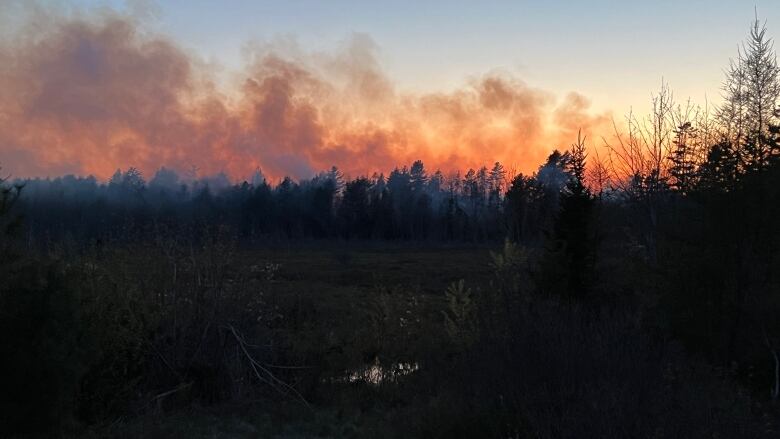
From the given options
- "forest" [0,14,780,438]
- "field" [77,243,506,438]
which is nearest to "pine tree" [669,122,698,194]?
"forest" [0,14,780,438]

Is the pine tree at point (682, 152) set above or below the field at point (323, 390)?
above

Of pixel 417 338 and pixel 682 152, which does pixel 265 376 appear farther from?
pixel 682 152

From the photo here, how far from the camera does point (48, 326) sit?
6.13 m

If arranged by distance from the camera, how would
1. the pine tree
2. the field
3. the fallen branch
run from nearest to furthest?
the field < the fallen branch < the pine tree

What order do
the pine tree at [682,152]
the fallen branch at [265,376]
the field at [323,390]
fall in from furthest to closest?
1. the pine tree at [682,152]
2. the fallen branch at [265,376]
3. the field at [323,390]

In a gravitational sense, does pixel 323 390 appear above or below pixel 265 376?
below

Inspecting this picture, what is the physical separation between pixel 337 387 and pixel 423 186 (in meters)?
120

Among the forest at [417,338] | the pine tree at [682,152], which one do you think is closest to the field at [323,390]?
the forest at [417,338]

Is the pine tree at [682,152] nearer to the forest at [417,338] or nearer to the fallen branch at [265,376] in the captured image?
the forest at [417,338]

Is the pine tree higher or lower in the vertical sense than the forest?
higher

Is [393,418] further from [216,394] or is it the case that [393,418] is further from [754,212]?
[754,212]

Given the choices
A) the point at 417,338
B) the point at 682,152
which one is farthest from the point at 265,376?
the point at 682,152

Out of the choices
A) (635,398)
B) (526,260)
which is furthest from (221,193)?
(635,398)

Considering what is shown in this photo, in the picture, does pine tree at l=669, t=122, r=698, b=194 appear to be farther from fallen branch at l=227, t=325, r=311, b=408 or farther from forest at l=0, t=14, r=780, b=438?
fallen branch at l=227, t=325, r=311, b=408
